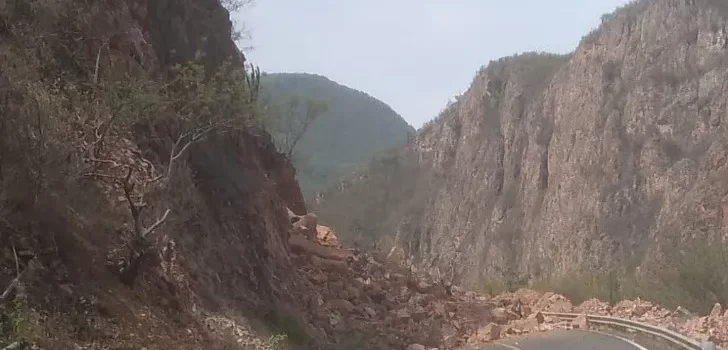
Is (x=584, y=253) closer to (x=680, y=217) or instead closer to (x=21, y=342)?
(x=680, y=217)

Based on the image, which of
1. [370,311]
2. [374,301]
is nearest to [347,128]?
[374,301]

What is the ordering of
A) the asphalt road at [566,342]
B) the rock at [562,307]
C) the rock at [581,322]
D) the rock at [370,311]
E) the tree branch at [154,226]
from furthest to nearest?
the rock at [562,307] → the rock at [581,322] → the rock at [370,311] → the asphalt road at [566,342] → the tree branch at [154,226]

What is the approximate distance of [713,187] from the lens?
55.6 m

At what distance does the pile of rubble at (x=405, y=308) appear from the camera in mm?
23655

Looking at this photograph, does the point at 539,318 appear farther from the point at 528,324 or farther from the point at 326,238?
the point at 326,238

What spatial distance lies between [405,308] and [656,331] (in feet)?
33.8

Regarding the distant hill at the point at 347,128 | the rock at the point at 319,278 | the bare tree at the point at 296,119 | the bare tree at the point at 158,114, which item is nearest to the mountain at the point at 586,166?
Answer: the bare tree at the point at 296,119

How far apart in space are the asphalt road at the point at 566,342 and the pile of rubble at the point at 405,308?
1.41 m

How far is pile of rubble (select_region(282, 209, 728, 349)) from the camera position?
23.7m

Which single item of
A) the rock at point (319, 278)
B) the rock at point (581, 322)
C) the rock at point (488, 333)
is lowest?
the rock at point (488, 333)

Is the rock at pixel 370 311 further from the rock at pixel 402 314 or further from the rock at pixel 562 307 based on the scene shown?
the rock at pixel 562 307

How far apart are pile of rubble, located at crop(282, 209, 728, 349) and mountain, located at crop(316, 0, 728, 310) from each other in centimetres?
380

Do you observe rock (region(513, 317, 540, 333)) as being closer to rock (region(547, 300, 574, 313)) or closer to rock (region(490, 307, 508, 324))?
rock (region(490, 307, 508, 324))

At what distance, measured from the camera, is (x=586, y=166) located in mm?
74375
